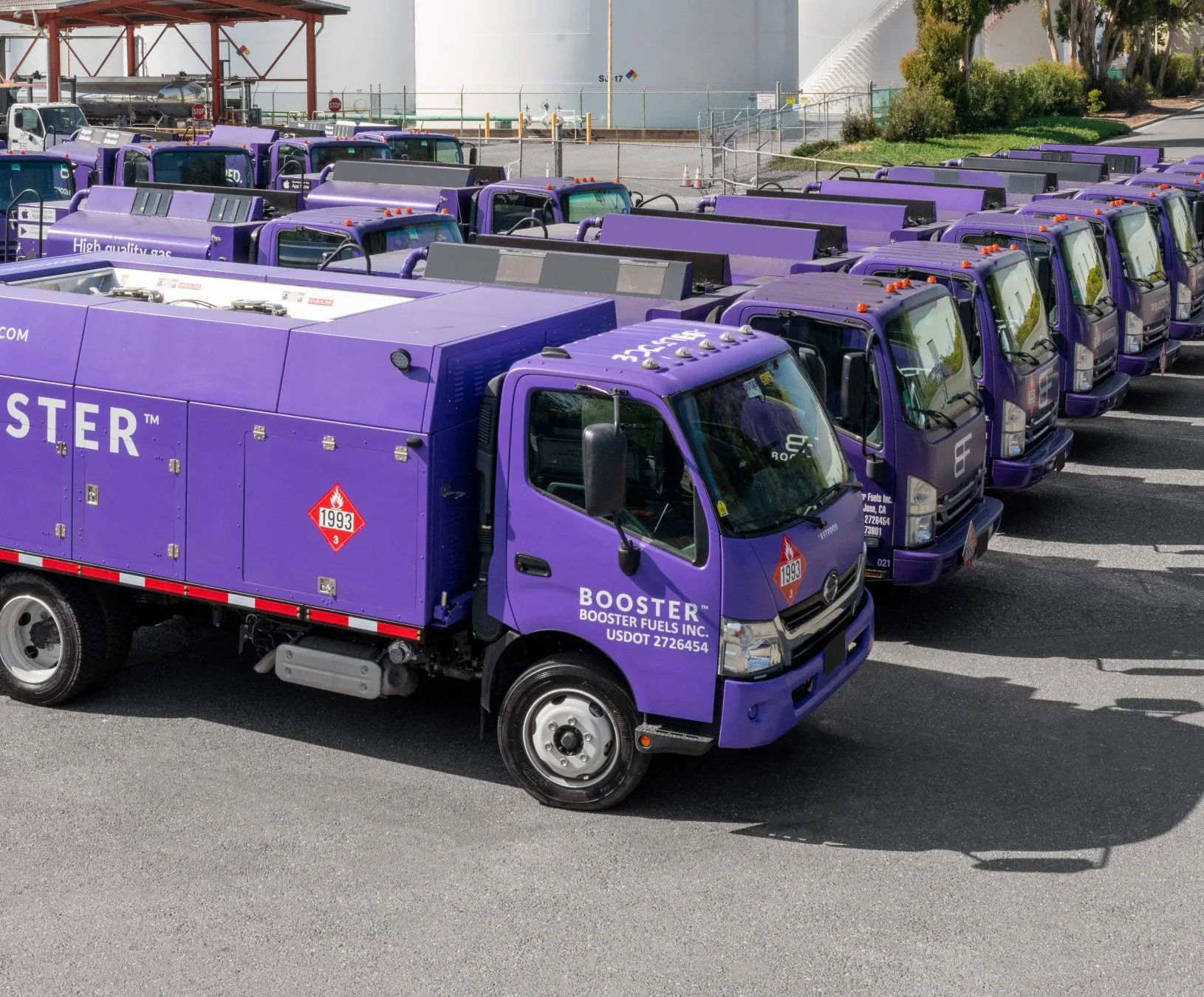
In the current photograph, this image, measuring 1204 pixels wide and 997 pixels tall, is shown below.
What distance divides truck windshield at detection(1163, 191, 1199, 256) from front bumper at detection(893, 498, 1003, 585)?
10.0 metres

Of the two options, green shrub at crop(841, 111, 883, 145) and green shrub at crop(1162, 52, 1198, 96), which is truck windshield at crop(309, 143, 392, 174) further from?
green shrub at crop(1162, 52, 1198, 96)

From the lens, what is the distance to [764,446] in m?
7.60

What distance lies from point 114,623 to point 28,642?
586mm

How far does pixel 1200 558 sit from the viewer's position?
1230cm

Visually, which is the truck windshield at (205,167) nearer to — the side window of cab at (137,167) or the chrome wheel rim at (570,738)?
the side window of cab at (137,167)

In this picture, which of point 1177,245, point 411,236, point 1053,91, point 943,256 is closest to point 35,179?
point 411,236

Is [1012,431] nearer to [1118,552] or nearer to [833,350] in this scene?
[1118,552]

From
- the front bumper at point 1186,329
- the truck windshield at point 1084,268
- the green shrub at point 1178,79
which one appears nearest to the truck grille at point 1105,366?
the truck windshield at point 1084,268

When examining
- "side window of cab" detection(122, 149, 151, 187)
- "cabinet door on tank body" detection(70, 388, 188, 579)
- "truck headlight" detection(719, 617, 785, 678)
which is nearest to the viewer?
"truck headlight" detection(719, 617, 785, 678)

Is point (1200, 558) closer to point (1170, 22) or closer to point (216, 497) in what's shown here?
point (216, 497)

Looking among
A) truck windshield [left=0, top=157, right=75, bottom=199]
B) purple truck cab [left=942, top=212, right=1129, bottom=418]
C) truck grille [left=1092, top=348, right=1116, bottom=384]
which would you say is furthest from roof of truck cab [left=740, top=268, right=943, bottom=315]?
truck windshield [left=0, top=157, right=75, bottom=199]

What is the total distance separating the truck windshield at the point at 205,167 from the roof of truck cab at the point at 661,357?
18.8m

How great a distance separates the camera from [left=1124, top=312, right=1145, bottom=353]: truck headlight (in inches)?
658

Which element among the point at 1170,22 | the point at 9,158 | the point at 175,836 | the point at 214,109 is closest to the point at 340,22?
the point at 214,109
